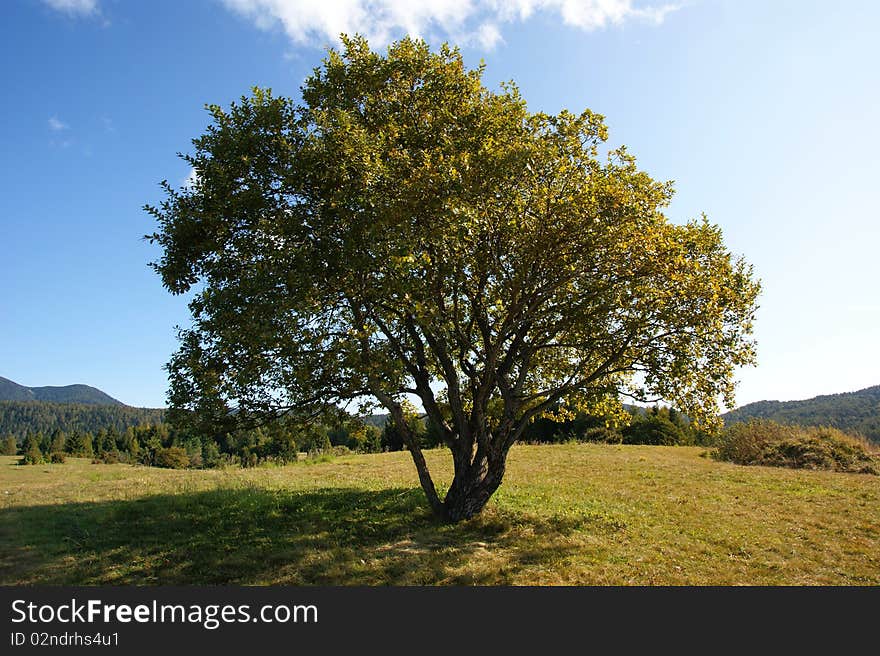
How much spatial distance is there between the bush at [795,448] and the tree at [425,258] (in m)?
21.5

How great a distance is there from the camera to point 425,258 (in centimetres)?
1399

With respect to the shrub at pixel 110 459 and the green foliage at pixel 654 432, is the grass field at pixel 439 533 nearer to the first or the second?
the shrub at pixel 110 459

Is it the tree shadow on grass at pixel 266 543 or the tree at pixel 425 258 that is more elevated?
the tree at pixel 425 258

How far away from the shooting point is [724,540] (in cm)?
1579

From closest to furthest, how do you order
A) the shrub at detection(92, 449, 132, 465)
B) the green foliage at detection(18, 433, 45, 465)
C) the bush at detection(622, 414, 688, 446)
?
the green foliage at detection(18, 433, 45, 465) < the shrub at detection(92, 449, 132, 465) < the bush at detection(622, 414, 688, 446)

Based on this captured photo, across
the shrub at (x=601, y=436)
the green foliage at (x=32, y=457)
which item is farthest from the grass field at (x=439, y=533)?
the green foliage at (x=32, y=457)

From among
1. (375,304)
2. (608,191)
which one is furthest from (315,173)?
(608,191)

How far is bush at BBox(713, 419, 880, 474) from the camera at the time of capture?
31047mm

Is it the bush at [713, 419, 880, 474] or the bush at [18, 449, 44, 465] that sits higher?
the bush at [18, 449, 44, 465]

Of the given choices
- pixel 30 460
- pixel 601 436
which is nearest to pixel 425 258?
pixel 601 436

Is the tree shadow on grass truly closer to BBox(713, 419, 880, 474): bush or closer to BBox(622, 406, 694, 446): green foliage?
BBox(713, 419, 880, 474): bush

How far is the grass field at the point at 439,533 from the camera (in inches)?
501

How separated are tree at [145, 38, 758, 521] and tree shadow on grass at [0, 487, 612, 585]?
95.2 inches

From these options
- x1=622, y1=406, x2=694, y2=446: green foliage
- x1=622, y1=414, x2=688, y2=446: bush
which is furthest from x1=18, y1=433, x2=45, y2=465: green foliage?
x1=622, y1=414, x2=688, y2=446: bush
